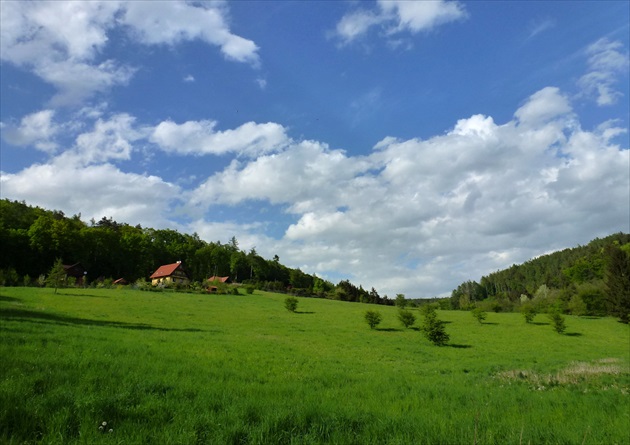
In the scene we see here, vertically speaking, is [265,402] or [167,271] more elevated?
[167,271]

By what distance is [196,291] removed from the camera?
88062 millimetres

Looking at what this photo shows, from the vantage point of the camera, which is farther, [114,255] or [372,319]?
[114,255]

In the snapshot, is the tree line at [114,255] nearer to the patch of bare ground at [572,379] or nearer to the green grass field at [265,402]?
the green grass field at [265,402]

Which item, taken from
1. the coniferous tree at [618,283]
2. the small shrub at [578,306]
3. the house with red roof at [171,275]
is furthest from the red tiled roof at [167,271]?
the coniferous tree at [618,283]

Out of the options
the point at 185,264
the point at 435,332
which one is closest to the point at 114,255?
the point at 185,264

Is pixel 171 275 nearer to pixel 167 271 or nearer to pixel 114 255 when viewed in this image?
pixel 167 271

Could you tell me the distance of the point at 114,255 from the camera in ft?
390

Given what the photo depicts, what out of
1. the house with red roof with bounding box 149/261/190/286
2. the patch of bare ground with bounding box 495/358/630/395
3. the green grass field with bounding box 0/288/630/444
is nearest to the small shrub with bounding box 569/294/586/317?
the patch of bare ground with bounding box 495/358/630/395

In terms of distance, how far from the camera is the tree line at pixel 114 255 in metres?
94.8

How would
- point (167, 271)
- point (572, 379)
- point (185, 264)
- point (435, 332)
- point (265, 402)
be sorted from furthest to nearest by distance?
point (185, 264) → point (167, 271) → point (435, 332) → point (572, 379) → point (265, 402)

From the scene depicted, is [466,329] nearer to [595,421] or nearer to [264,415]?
[595,421]

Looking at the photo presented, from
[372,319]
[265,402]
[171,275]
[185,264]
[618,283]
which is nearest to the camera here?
[265,402]

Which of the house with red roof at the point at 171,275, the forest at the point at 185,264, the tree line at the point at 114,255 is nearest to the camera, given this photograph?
the forest at the point at 185,264

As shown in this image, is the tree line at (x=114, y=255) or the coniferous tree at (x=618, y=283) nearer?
the coniferous tree at (x=618, y=283)
